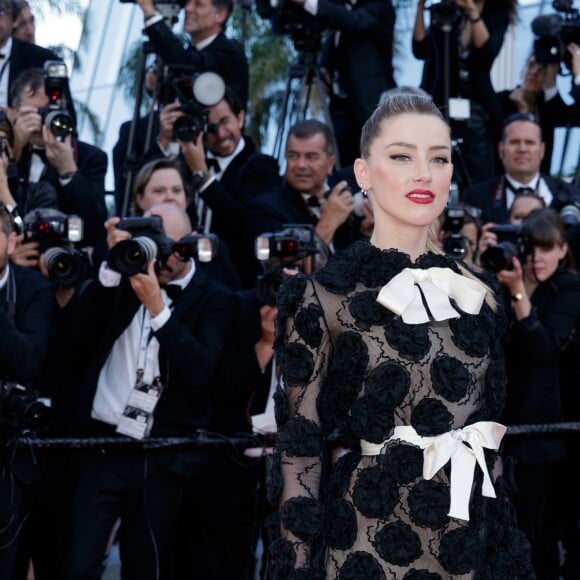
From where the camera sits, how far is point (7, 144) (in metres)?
4.69

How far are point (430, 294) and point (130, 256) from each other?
70.4 inches

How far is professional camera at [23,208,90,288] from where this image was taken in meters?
4.32

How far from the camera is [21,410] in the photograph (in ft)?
12.2

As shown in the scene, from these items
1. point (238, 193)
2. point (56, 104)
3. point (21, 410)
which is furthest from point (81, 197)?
point (21, 410)

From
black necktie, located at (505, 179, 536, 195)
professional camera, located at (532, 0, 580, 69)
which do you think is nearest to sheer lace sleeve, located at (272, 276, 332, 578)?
black necktie, located at (505, 179, 536, 195)

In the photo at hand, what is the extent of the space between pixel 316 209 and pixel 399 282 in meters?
3.00

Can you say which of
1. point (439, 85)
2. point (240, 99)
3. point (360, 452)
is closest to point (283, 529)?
point (360, 452)

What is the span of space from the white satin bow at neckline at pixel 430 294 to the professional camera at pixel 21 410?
164cm

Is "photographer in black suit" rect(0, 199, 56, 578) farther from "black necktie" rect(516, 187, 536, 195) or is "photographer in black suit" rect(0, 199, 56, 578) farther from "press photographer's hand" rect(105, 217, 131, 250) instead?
"black necktie" rect(516, 187, 536, 195)

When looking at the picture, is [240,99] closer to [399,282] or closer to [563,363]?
[563,363]

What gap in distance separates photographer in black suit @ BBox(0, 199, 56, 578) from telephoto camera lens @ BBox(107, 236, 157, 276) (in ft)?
0.90

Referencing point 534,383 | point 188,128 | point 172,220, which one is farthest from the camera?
point 188,128

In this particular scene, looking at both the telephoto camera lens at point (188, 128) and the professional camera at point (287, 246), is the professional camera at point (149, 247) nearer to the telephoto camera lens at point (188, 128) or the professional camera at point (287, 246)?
the professional camera at point (287, 246)

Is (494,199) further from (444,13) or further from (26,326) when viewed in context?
(26,326)
